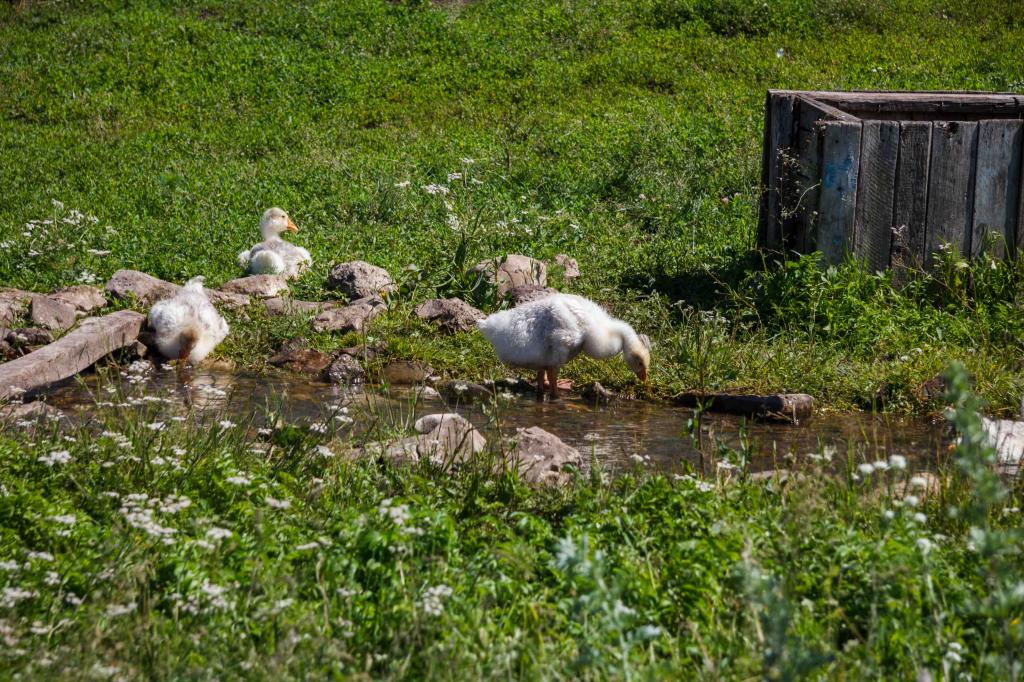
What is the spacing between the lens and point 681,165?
39.3 feet

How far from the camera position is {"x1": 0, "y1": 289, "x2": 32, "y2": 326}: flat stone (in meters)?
8.42

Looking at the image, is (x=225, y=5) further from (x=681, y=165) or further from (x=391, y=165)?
(x=681, y=165)

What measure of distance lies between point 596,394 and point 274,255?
3.16 meters

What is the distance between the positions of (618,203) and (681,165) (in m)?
1.04

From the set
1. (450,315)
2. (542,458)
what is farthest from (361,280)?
(542,458)

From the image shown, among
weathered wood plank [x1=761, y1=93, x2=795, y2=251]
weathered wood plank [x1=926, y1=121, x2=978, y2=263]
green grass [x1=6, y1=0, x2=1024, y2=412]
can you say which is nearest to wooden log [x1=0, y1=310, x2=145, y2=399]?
green grass [x1=6, y1=0, x2=1024, y2=412]

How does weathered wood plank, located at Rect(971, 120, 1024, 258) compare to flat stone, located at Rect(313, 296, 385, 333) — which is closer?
weathered wood plank, located at Rect(971, 120, 1024, 258)

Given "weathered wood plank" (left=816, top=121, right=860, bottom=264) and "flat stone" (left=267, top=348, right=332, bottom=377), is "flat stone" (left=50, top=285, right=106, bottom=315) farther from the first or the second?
"weathered wood plank" (left=816, top=121, right=860, bottom=264)

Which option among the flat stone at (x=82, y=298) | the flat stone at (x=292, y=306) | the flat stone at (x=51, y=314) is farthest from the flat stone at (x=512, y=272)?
the flat stone at (x=51, y=314)

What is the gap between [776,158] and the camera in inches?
342

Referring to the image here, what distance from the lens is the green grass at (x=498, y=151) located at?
26.7ft

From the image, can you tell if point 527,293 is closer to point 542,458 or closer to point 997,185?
point 542,458

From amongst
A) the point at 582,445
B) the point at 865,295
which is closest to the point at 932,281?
the point at 865,295

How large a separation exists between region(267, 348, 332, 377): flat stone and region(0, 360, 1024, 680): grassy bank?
3.04 metres
